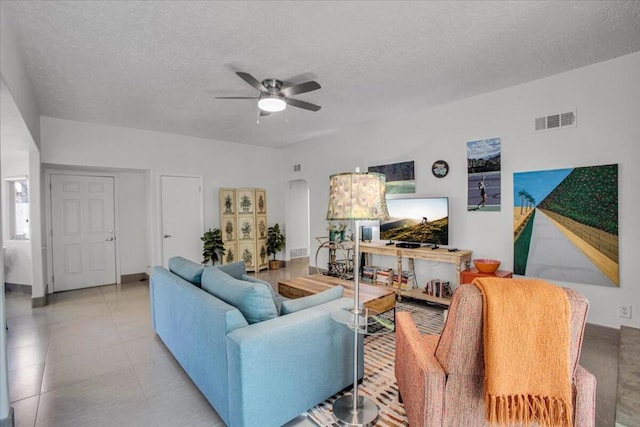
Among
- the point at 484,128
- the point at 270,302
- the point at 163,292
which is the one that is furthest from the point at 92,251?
the point at 484,128

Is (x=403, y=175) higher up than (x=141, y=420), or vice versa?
(x=403, y=175)

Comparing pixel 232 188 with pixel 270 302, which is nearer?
pixel 270 302

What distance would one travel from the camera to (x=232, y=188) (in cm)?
664

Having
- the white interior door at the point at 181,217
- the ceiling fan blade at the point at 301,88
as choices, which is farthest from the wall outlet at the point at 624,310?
the white interior door at the point at 181,217

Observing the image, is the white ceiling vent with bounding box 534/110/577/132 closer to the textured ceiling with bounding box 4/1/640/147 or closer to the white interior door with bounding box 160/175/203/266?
the textured ceiling with bounding box 4/1/640/147

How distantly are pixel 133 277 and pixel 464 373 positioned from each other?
20.6ft

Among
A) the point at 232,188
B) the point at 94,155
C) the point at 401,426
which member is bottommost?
the point at 401,426

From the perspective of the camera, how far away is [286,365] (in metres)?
1.88

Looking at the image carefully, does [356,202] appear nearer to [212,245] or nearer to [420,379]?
[420,379]

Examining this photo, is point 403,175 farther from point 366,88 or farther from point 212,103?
point 212,103

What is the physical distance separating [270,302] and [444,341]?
1.09 meters

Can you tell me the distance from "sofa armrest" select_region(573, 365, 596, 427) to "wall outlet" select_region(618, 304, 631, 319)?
251 centimetres

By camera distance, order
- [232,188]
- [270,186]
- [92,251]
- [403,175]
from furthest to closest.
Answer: [270,186] < [232,188] < [92,251] < [403,175]

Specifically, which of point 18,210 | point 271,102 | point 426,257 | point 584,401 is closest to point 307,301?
point 584,401
